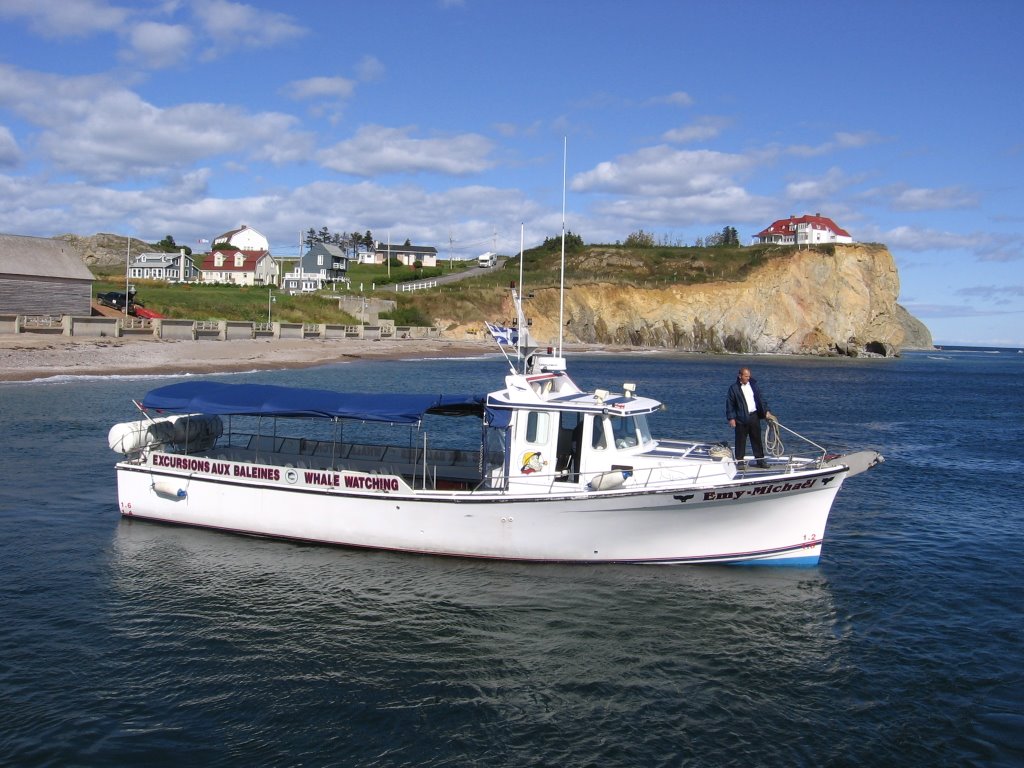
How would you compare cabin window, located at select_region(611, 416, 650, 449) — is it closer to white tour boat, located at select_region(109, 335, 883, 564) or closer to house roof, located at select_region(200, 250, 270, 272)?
white tour boat, located at select_region(109, 335, 883, 564)

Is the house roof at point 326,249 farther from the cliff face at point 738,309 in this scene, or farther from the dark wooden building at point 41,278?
the dark wooden building at point 41,278

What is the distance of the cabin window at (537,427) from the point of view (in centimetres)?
1599

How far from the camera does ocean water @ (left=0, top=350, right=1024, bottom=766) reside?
32.3 ft

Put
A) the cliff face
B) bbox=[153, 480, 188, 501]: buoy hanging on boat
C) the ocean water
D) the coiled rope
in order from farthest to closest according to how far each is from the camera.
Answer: the cliff face → bbox=[153, 480, 188, 501]: buoy hanging on boat → the coiled rope → the ocean water

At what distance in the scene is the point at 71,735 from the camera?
31.8ft

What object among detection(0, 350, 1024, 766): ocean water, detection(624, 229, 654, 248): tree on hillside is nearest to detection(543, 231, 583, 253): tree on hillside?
detection(624, 229, 654, 248): tree on hillside

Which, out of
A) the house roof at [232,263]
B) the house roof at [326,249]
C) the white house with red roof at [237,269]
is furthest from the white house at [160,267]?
the house roof at [326,249]

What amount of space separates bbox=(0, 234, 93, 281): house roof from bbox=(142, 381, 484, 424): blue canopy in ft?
152

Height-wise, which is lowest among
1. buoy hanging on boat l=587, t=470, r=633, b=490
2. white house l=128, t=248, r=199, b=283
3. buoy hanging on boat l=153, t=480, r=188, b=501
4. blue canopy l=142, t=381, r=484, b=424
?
buoy hanging on boat l=153, t=480, r=188, b=501

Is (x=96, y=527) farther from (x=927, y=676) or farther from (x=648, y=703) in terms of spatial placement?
(x=927, y=676)

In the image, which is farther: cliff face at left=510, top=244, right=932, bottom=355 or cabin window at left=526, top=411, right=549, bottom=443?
cliff face at left=510, top=244, right=932, bottom=355

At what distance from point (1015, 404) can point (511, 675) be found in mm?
52776

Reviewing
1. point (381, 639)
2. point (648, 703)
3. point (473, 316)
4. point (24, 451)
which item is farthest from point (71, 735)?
point (473, 316)

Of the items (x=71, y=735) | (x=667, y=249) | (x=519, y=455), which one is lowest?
(x=71, y=735)
